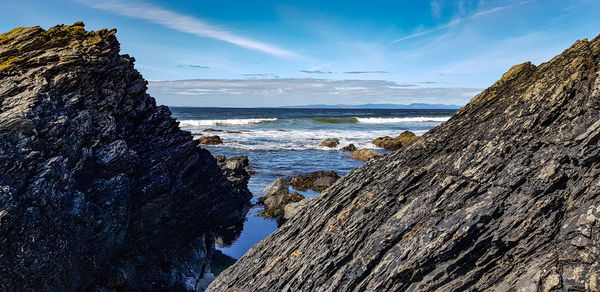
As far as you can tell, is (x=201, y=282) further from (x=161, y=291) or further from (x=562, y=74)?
(x=562, y=74)

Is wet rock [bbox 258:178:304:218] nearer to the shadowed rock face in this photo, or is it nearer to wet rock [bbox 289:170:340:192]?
wet rock [bbox 289:170:340:192]

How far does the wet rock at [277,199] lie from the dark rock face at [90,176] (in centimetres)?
544

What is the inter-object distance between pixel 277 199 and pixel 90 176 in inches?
431

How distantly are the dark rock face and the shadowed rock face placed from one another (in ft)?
15.2

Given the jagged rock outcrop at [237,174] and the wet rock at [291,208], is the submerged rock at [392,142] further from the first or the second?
the jagged rock outcrop at [237,174]

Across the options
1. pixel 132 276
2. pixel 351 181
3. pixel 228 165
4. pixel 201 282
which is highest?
pixel 351 181

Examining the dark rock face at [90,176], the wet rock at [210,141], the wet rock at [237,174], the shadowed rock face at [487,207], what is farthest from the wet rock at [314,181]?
the wet rock at [210,141]

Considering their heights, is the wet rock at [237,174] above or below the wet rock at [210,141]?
above

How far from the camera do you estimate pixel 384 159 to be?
723 cm

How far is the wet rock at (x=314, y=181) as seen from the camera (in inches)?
886

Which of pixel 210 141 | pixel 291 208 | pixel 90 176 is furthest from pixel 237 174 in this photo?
pixel 210 141

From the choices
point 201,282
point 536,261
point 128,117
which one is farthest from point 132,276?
point 536,261

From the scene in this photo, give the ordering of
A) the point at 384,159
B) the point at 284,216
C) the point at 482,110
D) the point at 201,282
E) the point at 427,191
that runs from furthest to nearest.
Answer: the point at 284,216, the point at 201,282, the point at 384,159, the point at 482,110, the point at 427,191

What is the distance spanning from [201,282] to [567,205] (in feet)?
33.8
